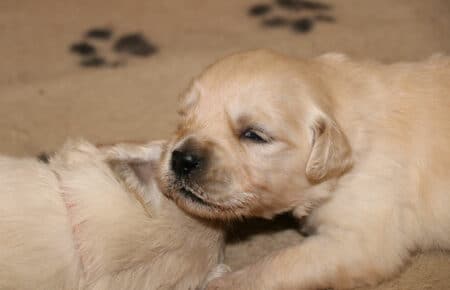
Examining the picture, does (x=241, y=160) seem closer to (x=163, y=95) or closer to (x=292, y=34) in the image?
(x=163, y=95)

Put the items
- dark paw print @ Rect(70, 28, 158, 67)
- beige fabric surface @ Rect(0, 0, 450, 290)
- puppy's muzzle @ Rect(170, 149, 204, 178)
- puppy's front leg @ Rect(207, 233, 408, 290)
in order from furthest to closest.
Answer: dark paw print @ Rect(70, 28, 158, 67) < beige fabric surface @ Rect(0, 0, 450, 290) < puppy's front leg @ Rect(207, 233, 408, 290) < puppy's muzzle @ Rect(170, 149, 204, 178)

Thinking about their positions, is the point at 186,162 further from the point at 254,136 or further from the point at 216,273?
the point at 216,273

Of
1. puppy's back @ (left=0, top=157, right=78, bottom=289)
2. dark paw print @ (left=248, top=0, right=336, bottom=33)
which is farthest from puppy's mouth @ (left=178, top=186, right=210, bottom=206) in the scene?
dark paw print @ (left=248, top=0, right=336, bottom=33)

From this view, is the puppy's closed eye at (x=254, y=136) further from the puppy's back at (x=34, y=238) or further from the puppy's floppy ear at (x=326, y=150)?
the puppy's back at (x=34, y=238)

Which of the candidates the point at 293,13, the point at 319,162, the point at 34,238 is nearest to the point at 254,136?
the point at 319,162

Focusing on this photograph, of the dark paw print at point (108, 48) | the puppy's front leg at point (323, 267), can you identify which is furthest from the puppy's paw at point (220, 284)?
the dark paw print at point (108, 48)

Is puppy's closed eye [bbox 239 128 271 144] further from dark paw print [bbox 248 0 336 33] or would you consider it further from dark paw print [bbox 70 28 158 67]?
dark paw print [bbox 248 0 336 33]

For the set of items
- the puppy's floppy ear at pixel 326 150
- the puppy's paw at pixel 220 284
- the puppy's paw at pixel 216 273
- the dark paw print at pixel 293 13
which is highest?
the dark paw print at pixel 293 13
